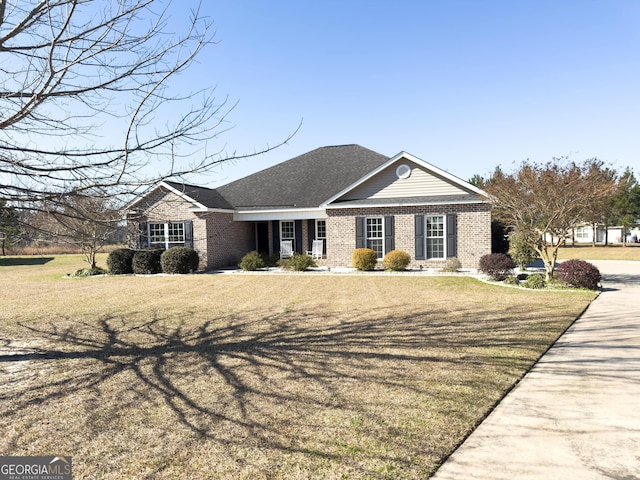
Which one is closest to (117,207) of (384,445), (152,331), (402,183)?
(152,331)

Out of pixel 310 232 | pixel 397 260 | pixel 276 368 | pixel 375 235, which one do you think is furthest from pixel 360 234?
pixel 276 368

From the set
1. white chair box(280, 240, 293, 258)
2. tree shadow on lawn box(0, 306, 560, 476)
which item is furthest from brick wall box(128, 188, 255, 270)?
tree shadow on lawn box(0, 306, 560, 476)

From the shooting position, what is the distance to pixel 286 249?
69.3 feet

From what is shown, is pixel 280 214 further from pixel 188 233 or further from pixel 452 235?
pixel 452 235

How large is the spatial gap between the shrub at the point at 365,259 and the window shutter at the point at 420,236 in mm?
1899

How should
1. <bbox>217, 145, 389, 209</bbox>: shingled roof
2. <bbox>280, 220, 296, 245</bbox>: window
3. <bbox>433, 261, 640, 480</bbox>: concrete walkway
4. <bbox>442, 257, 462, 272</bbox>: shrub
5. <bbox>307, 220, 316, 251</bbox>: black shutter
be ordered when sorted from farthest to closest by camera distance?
<bbox>217, 145, 389, 209</bbox>: shingled roof, <bbox>280, 220, 296, 245</bbox>: window, <bbox>307, 220, 316, 251</bbox>: black shutter, <bbox>442, 257, 462, 272</bbox>: shrub, <bbox>433, 261, 640, 480</bbox>: concrete walkway

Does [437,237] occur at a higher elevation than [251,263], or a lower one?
higher

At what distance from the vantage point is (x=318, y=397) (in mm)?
4660

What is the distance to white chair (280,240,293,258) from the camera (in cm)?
2105

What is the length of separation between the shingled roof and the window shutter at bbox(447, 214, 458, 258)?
5.99 metres

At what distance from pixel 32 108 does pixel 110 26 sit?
1.42 metres

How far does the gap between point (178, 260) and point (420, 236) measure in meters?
10.8

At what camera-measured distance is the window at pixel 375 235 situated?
18.4 m

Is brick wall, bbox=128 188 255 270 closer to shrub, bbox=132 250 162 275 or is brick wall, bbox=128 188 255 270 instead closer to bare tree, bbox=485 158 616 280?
shrub, bbox=132 250 162 275
